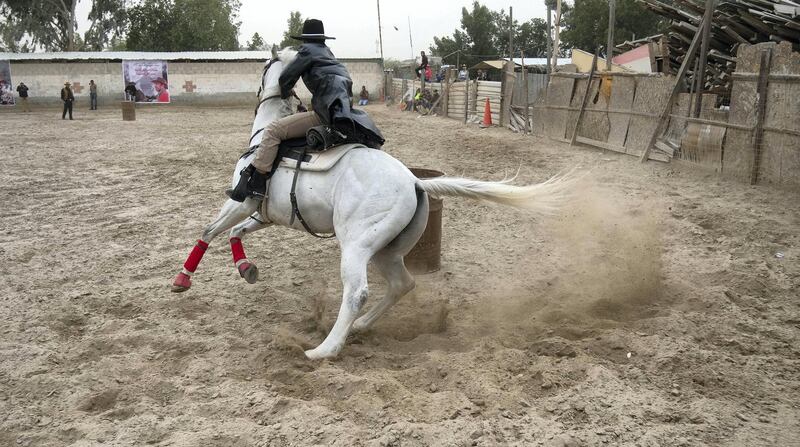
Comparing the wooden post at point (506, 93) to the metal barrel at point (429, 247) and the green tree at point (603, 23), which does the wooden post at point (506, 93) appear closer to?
the metal barrel at point (429, 247)

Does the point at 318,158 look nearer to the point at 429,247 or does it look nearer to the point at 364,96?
the point at 429,247

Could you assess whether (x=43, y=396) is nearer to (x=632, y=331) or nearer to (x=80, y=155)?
(x=632, y=331)

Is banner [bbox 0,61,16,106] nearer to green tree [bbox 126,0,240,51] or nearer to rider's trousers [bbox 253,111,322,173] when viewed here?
green tree [bbox 126,0,240,51]

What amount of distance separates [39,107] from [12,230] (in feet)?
94.9

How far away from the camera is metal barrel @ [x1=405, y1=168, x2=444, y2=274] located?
21.2ft

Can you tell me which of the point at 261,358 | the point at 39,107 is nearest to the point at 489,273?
the point at 261,358

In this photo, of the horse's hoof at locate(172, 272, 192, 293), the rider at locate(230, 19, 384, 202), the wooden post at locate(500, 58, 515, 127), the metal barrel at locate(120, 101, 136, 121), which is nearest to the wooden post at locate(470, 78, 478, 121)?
the wooden post at locate(500, 58, 515, 127)

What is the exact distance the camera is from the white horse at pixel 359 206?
14.7 feet

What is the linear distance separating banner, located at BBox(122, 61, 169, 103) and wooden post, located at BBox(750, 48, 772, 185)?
31.7 m

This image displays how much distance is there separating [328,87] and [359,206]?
104 cm

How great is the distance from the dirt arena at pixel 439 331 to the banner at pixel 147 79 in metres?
26.4

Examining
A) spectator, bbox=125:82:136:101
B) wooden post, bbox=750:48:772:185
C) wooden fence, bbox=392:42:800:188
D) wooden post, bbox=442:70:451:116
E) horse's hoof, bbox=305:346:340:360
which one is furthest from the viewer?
spectator, bbox=125:82:136:101

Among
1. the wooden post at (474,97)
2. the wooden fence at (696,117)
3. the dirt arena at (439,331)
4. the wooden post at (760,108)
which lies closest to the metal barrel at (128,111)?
the wooden post at (474,97)

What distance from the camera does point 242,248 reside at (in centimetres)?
546
